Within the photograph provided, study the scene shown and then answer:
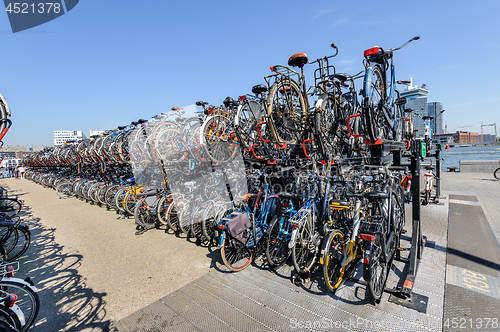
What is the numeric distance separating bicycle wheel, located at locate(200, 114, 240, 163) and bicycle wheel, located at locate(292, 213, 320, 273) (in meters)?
2.64

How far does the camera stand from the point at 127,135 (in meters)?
7.04

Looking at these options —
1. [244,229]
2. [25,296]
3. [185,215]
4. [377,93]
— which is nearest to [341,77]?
[377,93]

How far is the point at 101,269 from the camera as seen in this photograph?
3678 millimetres

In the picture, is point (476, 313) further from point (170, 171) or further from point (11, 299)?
point (170, 171)

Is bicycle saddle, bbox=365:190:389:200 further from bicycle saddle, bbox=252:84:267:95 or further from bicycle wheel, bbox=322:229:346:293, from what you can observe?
bicycle saddle, bbox=252:84:267:95

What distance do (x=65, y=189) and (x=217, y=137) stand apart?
9.58m

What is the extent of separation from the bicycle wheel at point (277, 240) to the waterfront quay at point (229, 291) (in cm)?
16

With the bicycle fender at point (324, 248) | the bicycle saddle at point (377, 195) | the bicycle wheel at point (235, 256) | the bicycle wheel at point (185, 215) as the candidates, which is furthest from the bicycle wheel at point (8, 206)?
the bicycle saddle at point (377, 195)

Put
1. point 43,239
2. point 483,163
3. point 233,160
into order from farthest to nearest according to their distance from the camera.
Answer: point 483,163, point 233,160, point 43,239

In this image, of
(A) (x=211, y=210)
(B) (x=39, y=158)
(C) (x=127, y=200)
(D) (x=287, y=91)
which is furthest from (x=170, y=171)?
(B) (x=39, y=158)

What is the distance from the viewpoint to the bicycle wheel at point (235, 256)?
3297mm

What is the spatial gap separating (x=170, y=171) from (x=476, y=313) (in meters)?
5.81

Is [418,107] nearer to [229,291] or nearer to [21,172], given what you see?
[229,291]

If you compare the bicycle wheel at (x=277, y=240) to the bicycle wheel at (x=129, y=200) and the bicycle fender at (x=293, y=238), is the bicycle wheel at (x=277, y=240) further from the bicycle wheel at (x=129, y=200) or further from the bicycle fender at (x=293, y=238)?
the bicycle wheel at (x=129, y=200)
